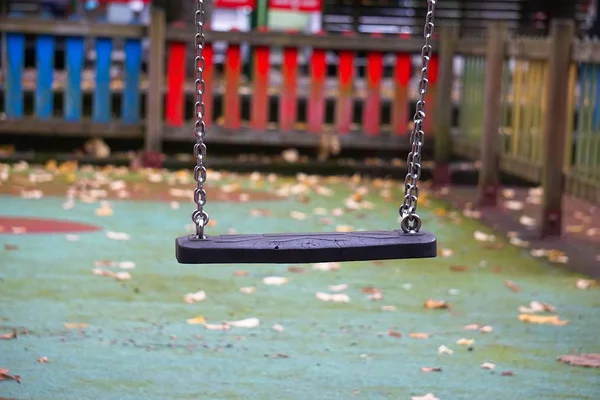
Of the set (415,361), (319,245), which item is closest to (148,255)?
(415,361)

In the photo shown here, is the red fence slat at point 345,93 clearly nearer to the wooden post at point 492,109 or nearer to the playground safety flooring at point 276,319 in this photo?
the wooden post at point 492,109

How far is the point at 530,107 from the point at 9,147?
18.1 feet

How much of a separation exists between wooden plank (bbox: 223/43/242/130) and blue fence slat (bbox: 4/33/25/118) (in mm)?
1831

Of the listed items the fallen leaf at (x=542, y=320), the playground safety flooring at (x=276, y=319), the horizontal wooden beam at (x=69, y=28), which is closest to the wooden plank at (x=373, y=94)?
the horizontal wooden beam at (x=69, y=28)

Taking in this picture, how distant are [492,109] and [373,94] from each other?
239 cm

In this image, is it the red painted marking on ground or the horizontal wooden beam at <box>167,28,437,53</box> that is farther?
the horizontal wooden beam at <box>167,28,437,53</box>

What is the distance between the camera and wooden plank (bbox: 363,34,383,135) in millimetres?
10695

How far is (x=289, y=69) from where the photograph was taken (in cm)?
1070

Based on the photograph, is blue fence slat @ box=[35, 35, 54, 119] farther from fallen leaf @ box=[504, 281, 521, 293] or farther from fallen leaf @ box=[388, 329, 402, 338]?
fallen leaf @ box=[388, 329, 402, 338]

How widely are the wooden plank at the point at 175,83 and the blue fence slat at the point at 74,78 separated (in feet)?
2.56

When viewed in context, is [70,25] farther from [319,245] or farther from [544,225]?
[319,245]

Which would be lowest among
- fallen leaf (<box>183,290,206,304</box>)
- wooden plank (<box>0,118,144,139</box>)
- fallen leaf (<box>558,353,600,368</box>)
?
fallen leaf (<box>183,290,206,304</box>)

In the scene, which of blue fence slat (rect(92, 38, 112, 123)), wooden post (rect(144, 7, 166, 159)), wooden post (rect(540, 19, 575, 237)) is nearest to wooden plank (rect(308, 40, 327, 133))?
wooden post (rect(144, 7, 166, 159))

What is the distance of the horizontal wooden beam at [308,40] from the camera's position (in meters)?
10.5
